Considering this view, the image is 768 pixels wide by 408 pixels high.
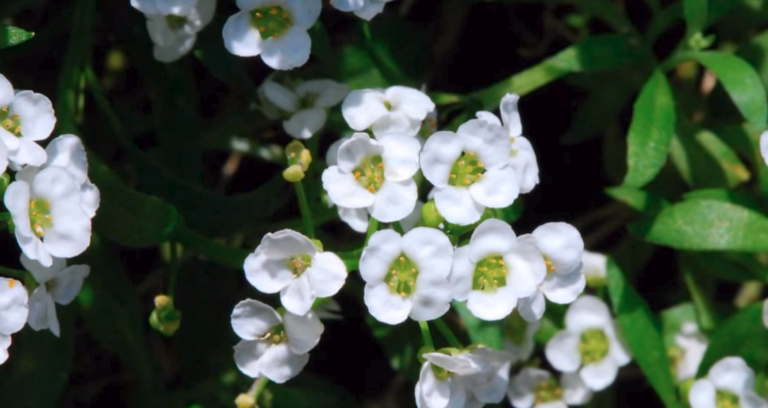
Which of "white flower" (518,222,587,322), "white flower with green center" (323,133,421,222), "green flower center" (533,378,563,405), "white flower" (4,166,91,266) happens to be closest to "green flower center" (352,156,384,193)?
"white flower with green center" (323,133,421,222)

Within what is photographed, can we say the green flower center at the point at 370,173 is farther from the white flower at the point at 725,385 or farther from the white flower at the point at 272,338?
the white flower at the point at 725,385

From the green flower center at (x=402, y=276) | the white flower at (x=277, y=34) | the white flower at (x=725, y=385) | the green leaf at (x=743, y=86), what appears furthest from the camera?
the white flower at (x=725, y=385)

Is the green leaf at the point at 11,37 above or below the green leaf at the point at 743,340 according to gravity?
above

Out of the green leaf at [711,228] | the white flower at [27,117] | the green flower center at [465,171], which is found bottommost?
the green leaf at [711,228]

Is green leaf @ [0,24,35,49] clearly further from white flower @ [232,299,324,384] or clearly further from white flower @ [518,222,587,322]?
white flower @ [518,222,587,322]

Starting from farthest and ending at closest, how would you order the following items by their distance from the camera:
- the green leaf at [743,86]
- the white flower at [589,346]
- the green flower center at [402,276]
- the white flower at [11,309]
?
the white flower at [589,346]
the green leaf at [743,86]
the green flower center at [402,276]
the white flower at [11,309]

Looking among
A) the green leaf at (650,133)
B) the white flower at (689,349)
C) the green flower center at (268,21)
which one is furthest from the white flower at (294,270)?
the white flower at (689,349)

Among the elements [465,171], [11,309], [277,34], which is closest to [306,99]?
[277,34]

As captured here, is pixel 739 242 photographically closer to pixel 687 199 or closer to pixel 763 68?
pixel 687 199
